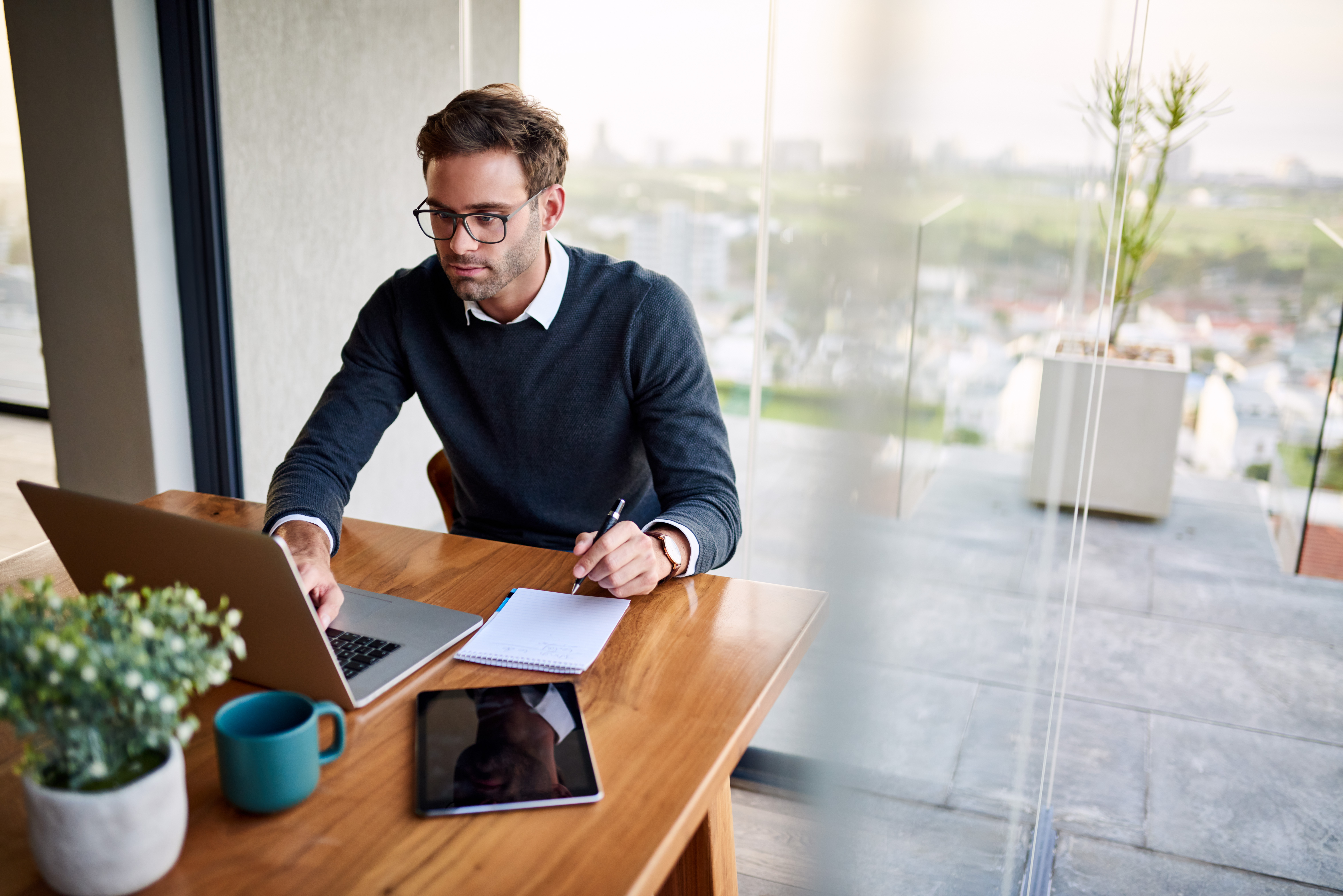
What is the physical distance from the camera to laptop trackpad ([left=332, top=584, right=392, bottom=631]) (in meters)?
1.16

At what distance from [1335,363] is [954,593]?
2334 mm

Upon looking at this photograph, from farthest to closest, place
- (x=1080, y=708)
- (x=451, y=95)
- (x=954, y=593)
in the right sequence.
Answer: (x=1080, y=708) → (x=451, y=95) → (x=954, y=593)

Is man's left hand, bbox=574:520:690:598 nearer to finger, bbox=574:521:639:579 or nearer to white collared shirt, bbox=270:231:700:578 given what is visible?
finger, bbox=574:521:639:579

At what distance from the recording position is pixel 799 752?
6.82ft

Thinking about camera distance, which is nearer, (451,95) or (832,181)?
(832,181)

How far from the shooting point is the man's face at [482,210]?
59.3 inches

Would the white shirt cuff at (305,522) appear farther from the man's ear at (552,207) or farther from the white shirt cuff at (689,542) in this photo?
the man's ear at (552,207)

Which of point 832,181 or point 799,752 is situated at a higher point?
point 832,181

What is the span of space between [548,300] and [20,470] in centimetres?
248

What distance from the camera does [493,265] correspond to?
5.07 ft

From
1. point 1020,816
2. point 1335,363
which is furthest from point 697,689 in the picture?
point 1335,363

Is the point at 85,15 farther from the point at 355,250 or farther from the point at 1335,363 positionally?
the point at 1335,363

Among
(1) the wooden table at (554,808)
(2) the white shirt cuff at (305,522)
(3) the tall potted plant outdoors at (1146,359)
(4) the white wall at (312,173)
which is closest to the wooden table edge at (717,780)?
(1) the wooden table at (554,808)

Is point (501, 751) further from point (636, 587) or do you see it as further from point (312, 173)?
point (312, 173)
